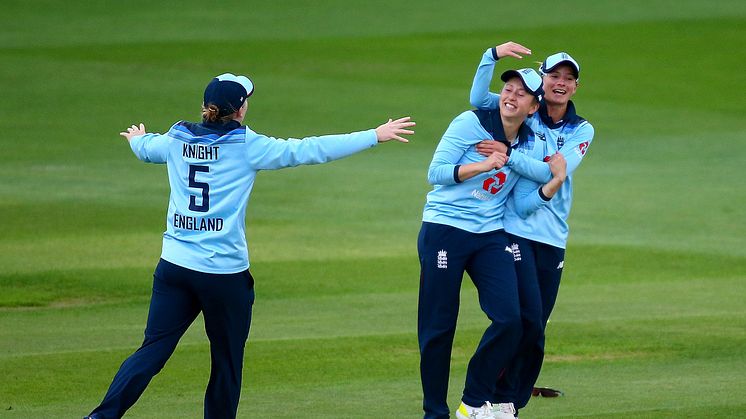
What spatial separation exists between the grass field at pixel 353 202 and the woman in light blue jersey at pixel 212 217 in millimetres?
1345

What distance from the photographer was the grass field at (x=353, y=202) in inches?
409

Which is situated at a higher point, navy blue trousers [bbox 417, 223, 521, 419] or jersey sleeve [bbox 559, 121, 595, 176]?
jersey sleeve [bbox 559, 121, 595, 176]

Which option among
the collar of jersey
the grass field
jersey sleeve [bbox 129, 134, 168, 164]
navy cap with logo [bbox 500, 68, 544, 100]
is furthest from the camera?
the grass field

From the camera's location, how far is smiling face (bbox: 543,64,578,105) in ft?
28.6

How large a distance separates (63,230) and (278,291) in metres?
4.40

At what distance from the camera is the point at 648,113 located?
28.7 meters

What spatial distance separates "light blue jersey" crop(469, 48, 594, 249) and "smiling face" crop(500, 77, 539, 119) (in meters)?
0.24

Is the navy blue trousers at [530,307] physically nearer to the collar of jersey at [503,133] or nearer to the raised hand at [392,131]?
the collar of jersey at [503,133]

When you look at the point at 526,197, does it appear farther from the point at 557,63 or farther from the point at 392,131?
the point at 392,131

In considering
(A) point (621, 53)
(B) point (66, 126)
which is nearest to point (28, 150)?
(B) point (66, 126)

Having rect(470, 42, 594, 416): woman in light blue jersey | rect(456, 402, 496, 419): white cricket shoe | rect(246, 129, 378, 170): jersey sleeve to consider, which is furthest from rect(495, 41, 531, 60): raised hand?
A: rect(456, 402, 496, 419): white cricket shoe

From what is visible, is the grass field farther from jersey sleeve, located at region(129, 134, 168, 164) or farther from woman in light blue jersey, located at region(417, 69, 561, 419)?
jersey sleeve, located at region(129, 134, 168, 164)

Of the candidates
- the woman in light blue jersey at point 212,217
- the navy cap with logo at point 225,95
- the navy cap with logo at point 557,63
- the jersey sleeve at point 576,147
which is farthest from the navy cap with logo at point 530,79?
the navy cap with logo at point 225,95

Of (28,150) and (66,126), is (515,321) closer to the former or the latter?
(28,150)
